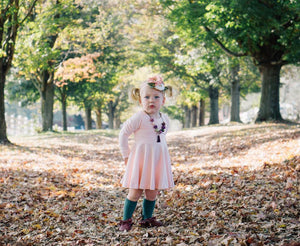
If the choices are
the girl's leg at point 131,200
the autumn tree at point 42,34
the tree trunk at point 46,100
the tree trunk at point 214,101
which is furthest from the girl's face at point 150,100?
the tree trunk at point 214,101

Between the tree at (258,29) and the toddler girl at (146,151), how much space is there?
7140mm

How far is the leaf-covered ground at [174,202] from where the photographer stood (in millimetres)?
3992

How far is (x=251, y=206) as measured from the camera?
4832 mm

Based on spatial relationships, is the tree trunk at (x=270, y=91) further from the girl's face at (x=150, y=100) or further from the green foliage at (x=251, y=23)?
the girl's face at (x=150, y=100)

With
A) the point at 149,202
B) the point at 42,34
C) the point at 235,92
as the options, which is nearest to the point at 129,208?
the point at 149,202

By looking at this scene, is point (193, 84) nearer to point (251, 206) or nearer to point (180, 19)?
Answer: point (180, 19)

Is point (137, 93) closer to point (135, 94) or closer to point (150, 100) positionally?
point (135, 94)

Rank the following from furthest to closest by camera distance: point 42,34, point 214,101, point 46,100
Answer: point 214,101 < point 46,100 < point 42,34

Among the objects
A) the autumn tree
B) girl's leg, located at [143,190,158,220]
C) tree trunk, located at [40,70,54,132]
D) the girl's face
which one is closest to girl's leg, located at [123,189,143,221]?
girl's leg, located at [143,190,158,220]

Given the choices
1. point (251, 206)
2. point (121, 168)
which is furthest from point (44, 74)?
point (251, 206)

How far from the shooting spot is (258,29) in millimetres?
11578

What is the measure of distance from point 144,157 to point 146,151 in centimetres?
8

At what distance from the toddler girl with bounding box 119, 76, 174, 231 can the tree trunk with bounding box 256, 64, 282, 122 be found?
12537 mm

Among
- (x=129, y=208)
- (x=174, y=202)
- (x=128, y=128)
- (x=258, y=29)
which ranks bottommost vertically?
(x=174, y=202)
